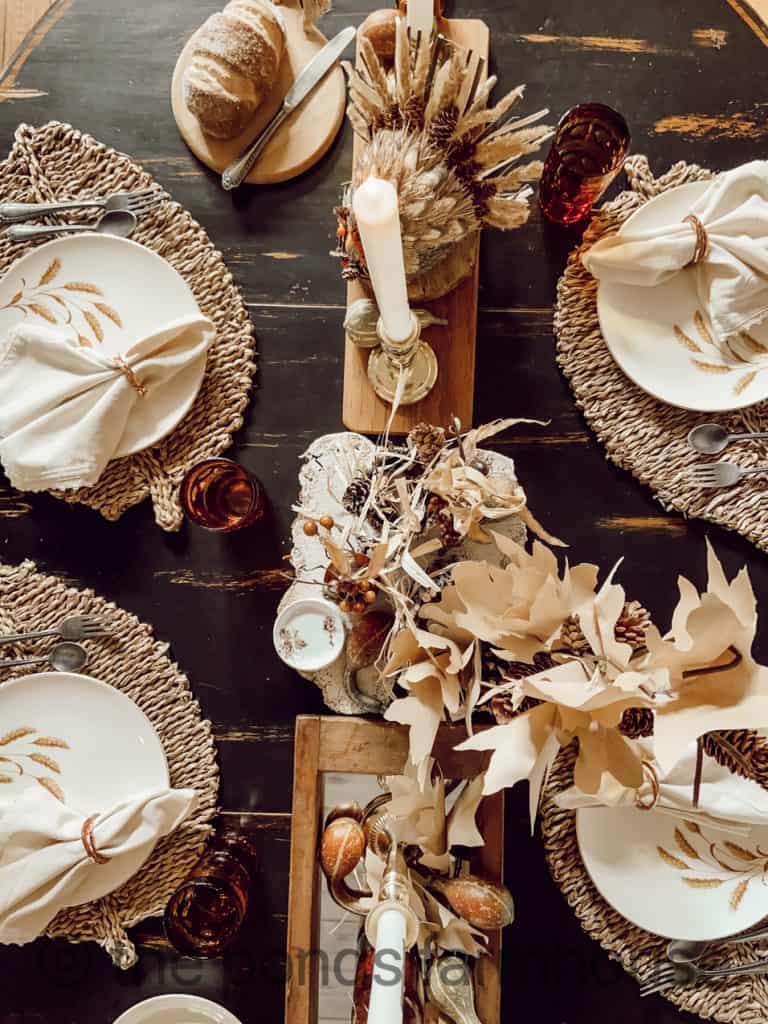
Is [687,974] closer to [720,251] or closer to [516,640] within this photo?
[516,640]

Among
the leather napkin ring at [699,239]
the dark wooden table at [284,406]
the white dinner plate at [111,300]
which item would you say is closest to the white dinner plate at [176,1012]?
the dark wooden table at [284,406]

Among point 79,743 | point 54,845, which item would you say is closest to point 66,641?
point 79,743

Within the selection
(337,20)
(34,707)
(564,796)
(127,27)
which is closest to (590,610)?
(564,796)

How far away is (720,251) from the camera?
3.14 ft

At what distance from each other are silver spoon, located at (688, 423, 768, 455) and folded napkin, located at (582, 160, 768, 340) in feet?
0.35

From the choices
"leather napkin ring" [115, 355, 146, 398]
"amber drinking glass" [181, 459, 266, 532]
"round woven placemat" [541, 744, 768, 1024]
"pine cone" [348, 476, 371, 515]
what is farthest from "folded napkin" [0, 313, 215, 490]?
"round woven placemat" [541, 744, 768, 1024]

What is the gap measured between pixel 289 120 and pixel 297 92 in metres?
0.03

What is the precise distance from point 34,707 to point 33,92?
0.77 meters

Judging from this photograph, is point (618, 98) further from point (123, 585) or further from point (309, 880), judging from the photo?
point (309, 880)

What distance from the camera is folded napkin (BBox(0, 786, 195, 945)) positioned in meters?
0.98

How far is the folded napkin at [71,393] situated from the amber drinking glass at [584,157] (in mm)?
454

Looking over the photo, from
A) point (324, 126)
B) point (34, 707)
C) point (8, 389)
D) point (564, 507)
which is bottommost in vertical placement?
point (34, 707)

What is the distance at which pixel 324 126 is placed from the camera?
1047mm

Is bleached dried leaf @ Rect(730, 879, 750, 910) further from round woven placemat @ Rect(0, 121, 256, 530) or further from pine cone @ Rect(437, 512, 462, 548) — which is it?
round woven placemat @ Rect(0, 121, 256, 530)
